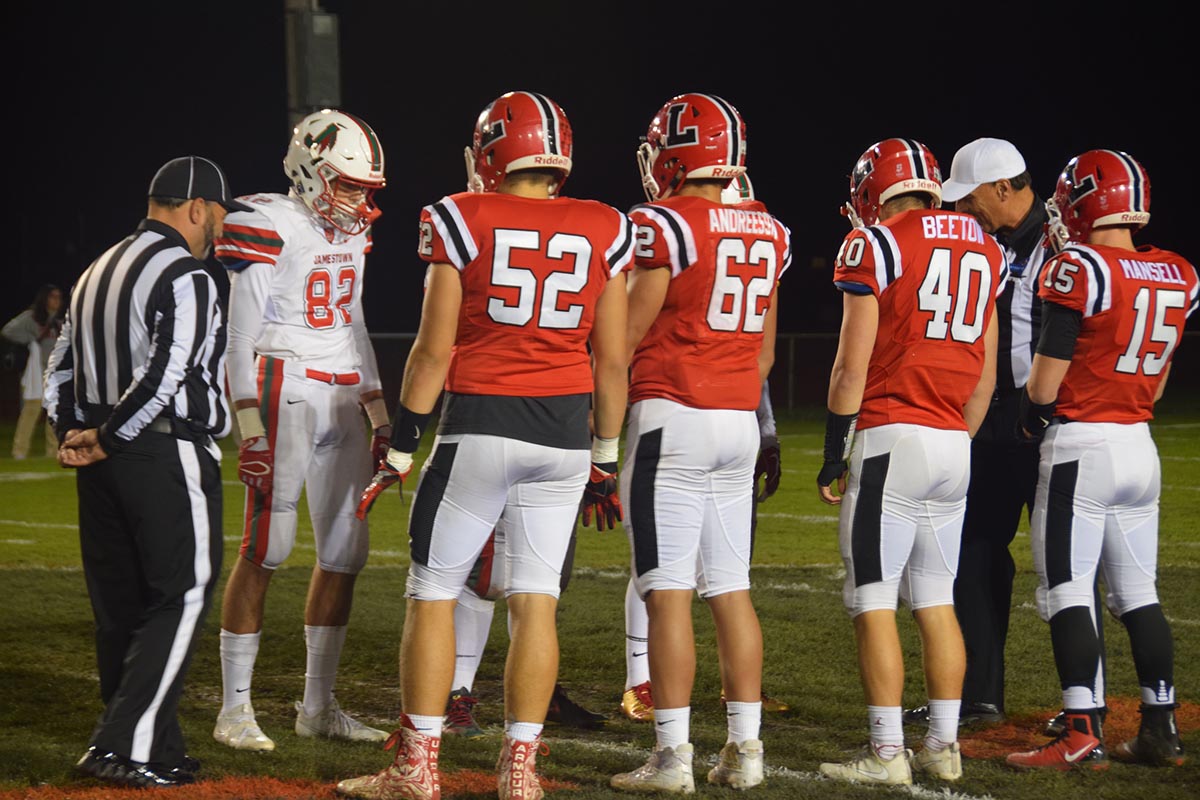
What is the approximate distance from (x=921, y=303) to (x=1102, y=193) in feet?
2.59

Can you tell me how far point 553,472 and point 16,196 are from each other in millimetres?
36785

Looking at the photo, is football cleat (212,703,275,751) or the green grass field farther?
football cleat (212,703,275,751)

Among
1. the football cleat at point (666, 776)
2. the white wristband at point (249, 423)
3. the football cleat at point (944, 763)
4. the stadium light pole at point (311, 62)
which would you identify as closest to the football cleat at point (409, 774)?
the football cleat at point (666, 776)

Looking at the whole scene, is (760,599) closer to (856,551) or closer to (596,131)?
(856,551)

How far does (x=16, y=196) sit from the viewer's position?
37469 millimetres

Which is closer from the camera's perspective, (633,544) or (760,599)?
(633,544)

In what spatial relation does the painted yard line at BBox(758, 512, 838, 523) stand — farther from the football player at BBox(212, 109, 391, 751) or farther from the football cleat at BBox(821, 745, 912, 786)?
the football cleat at BBox(821, 745, 912, 786)

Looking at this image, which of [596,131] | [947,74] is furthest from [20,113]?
[947,74]

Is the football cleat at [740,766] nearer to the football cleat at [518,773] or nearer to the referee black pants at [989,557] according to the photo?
the football cleat at [518,773]

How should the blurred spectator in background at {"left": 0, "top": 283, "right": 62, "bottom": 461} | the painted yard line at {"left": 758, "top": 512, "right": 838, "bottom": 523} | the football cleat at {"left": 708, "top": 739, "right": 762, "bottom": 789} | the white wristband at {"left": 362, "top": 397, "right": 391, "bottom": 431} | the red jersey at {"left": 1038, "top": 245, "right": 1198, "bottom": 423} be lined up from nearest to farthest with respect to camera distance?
the football cleat at {"left": 708, "top": 739, "right": 762, "bottom": 789}
the red jersey at {"left": 1038, "top": 245, "right": 1198, "bottom": 423}
the white wristband at {"left": 362, "top": 397, "right": 391, "bottom": 431}
the painted yard line at {"left": 758, "top": 512, "right": 838, "bottom": 523}
the blurred spectator in background at {"left": 0, "top": 283, "right": 62, "bottom": 461}

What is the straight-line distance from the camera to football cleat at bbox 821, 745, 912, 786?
4.49 meters

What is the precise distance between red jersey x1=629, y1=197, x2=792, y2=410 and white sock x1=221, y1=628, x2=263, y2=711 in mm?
1619

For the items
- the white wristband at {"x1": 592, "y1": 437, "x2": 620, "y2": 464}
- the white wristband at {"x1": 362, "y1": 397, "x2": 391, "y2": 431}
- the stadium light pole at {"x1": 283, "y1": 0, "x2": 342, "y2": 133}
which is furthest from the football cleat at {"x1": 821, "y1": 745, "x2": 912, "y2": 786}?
the stadium light pole at {"x1": 283, "y1": 0, "x2": 342, "y2": 133}

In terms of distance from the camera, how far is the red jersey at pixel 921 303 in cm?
453
